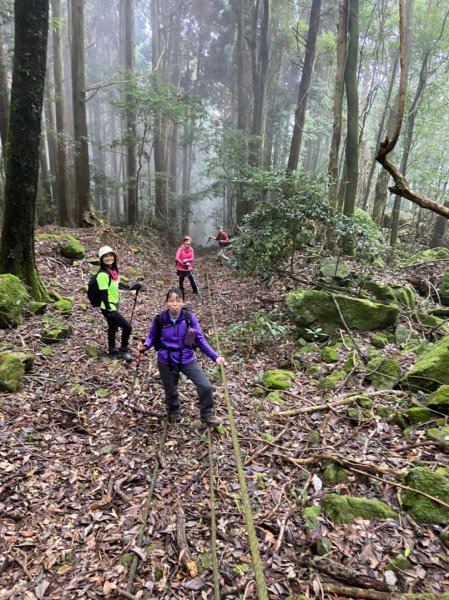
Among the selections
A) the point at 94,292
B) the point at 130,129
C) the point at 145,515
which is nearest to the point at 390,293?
the point at 94,292

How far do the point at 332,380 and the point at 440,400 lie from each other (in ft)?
4.84

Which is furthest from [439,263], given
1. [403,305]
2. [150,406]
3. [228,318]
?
[150,406]

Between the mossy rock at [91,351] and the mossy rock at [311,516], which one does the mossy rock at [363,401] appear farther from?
the mossy rock at [91,351]

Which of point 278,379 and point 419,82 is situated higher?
point 419,82

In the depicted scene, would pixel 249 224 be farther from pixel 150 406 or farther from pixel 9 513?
pixel 9 513

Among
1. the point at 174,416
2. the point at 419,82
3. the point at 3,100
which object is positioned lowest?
the point at 174,416

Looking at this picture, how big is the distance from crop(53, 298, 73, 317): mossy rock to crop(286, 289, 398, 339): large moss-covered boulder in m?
4.43

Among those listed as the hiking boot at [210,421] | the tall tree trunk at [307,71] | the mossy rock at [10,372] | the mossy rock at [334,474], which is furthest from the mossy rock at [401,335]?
the tall tree trunk at [307,71]

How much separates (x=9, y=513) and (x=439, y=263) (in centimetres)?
1077

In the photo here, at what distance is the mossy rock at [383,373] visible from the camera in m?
5.15

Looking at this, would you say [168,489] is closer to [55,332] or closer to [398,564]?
[398,564]

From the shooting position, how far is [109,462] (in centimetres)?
404

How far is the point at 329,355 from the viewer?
6.25 metres

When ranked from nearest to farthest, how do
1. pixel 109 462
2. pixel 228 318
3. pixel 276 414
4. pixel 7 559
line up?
pixel 7 559
pixel 109 462
pixel 276 414
pixel 228 318
